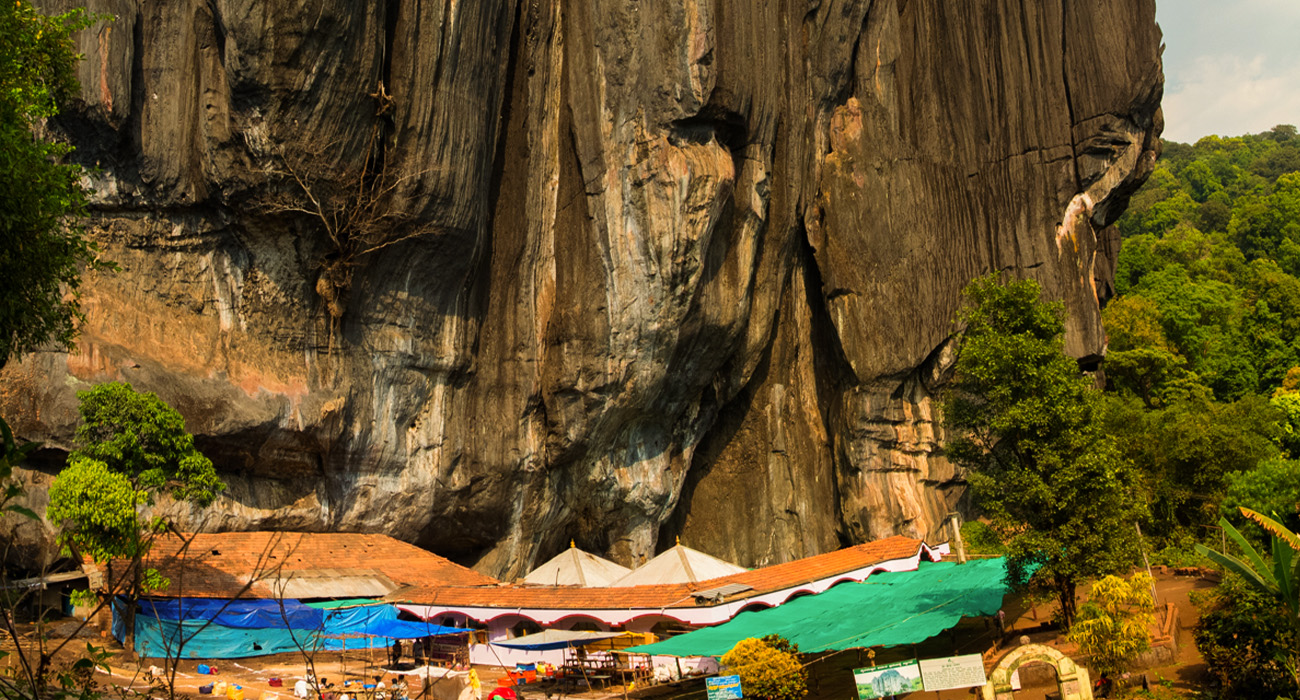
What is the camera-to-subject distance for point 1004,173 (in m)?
31.9

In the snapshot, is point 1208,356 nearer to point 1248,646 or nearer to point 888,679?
point 1248,646

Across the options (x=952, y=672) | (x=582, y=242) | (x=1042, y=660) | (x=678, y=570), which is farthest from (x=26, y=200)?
(x=582, y=242)

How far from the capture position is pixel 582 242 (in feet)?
85.5

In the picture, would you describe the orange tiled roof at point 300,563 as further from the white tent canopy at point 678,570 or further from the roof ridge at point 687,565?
the roof ridge at point 687,565

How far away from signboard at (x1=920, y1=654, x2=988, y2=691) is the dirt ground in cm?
231

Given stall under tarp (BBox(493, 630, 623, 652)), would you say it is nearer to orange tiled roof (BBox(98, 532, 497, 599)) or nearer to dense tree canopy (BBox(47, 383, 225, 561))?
orange tiled roof (BBox(98, 532, 497, 599))

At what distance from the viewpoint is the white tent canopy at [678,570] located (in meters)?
20.3

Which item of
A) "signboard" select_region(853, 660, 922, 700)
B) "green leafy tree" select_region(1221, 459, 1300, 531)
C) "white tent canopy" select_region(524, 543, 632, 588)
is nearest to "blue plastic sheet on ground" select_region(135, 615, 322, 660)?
"white tent canopy" select_region(524, 543, 632, 588)

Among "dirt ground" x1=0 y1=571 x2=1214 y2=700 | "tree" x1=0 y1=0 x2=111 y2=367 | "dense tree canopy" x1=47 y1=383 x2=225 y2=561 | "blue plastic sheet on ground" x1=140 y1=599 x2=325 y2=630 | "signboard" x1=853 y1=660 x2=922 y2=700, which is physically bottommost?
"dirt ground" x1=0 y1=571 x2=1214 y2=700

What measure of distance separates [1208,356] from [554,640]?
3688cm

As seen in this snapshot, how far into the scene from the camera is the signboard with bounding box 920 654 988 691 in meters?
10.8

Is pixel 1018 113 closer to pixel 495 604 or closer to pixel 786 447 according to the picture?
pixel 786 447

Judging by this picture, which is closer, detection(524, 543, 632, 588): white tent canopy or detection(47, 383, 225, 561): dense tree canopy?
detection(47, 383, 225, 561): dense tree canopy

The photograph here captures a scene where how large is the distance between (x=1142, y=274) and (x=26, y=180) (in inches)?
2231
